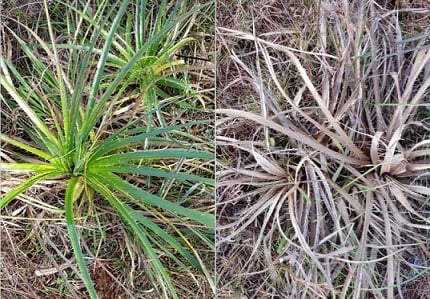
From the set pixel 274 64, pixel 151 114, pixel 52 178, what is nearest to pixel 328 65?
pixel 274 64

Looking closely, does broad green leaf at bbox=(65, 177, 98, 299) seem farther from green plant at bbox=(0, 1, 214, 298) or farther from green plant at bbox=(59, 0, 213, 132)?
green plant at bbox=(59, 0, 213, 132)

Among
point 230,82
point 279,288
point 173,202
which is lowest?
point 279,288

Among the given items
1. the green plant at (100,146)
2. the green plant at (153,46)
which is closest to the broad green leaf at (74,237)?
the green plant at (100,146)

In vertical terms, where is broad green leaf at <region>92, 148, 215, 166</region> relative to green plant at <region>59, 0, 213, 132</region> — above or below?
below

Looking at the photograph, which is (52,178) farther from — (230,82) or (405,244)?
(405,244)

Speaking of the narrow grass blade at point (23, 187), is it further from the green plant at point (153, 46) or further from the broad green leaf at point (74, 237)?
the green plant at point (153, 46)

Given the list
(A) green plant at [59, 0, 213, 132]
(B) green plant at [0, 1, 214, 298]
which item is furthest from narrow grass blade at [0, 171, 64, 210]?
(A) green plant at [59, 0, 213, 132]
